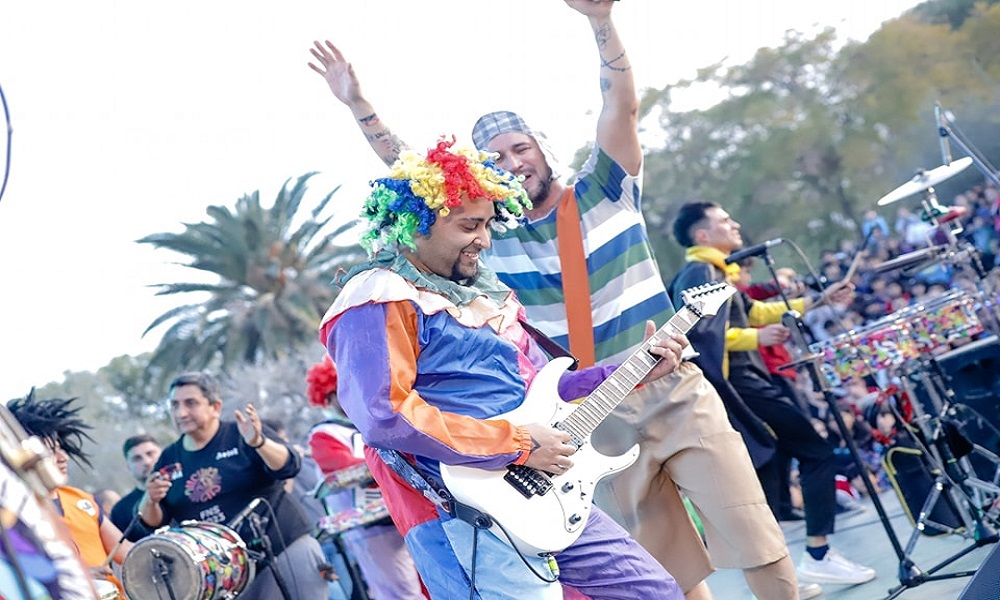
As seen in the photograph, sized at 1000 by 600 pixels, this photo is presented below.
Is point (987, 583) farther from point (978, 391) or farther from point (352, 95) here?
point (978, 391)

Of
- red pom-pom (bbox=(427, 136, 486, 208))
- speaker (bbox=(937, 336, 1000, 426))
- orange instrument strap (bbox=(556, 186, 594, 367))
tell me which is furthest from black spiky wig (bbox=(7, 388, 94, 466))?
speaker (bbox=(937, 336, 1000, 426))

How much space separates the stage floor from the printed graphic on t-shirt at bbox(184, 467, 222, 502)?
3.19m

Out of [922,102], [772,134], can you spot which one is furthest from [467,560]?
[772,134]

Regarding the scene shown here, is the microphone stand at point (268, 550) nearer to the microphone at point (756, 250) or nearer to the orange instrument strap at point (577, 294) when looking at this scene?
the orange instrument strap at point (577, 294)

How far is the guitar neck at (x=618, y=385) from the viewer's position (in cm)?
358

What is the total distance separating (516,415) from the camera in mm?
3422

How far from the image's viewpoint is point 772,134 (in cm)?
3519

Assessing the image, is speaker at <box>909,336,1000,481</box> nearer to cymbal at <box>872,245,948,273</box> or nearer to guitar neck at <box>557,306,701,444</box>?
cymbal at <box>872,245,948,273</box>

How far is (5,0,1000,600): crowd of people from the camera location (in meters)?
3.27

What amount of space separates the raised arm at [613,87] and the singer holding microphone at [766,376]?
181 cm

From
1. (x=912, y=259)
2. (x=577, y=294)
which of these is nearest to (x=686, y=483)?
(x=577, y=294)

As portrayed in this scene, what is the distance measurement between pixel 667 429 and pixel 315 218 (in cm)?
2268

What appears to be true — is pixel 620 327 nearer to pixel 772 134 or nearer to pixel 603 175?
pixel 603 175

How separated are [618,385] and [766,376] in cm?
309
